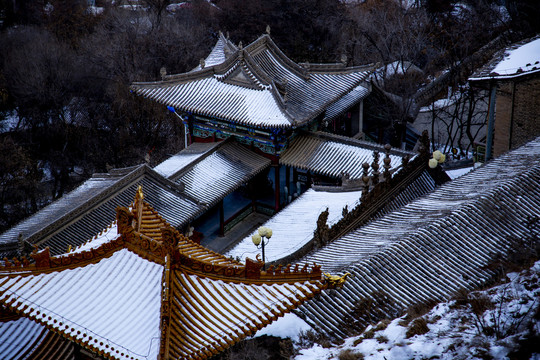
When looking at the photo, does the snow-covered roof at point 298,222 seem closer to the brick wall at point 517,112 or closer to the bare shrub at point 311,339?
the brick wall at point 517,112

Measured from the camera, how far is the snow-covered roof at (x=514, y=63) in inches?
1001

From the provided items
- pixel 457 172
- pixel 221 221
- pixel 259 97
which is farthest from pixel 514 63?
pixel 221 221

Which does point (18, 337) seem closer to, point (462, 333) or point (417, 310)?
point (417, 310)

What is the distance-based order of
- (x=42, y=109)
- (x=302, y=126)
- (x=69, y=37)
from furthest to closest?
(x=69, y=37)
(x=42, y=109)
(x=302, y=126)

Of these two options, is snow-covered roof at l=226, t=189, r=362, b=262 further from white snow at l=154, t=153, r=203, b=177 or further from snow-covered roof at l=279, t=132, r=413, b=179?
white snow at l=154, t=153, r=203, b=177

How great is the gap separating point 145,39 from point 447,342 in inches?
1600

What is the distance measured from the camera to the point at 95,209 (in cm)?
2616

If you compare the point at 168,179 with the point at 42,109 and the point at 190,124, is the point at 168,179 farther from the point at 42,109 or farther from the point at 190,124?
the point at 42,109

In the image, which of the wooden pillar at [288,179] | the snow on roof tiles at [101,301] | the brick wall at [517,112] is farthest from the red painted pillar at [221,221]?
the snow on roof tiles at [101,301]

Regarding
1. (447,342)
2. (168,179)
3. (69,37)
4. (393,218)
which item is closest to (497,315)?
(447,342)

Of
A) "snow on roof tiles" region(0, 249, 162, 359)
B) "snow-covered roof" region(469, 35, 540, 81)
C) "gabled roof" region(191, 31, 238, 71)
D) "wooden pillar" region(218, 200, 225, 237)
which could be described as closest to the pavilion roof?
"wooden pillar" region(218, 200, 225, 237)

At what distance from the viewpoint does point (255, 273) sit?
1331 cm

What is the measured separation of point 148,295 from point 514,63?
1969cm

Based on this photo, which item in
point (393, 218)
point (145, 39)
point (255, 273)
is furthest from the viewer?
point (145, 39)
